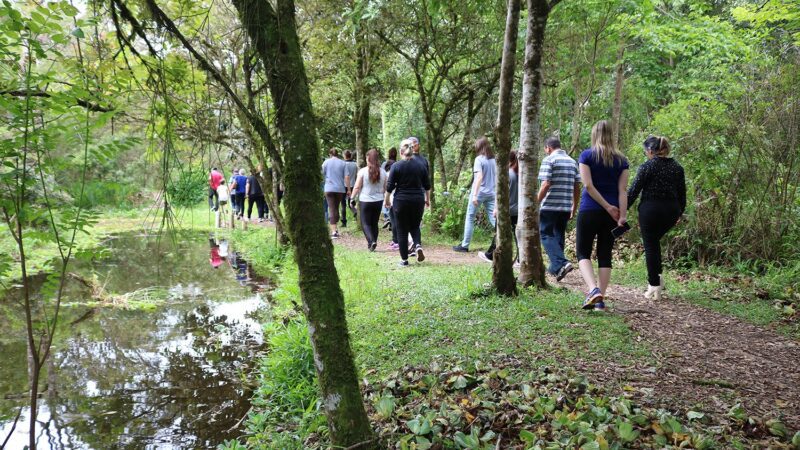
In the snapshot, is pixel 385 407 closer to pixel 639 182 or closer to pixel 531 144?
pixel 531 144

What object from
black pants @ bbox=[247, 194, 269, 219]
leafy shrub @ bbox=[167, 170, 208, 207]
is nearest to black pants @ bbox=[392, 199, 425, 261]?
leafy shrub @ bbox=[167, 170, 208, 207]

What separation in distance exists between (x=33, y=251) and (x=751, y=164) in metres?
14.3

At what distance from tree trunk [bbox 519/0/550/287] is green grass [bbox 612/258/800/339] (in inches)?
75.6

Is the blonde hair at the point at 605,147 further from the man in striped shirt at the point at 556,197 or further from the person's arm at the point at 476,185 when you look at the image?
the person's arm at the point at 476,185

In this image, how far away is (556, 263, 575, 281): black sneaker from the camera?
646 centimetres

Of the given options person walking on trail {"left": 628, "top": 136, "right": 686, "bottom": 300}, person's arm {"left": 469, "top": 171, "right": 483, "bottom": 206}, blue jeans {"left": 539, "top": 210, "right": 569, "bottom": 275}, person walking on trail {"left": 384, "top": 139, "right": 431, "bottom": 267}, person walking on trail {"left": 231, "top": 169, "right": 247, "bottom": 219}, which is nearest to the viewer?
person walking on trail {"left": 628, "top": 136, "right": 686, "bottom": 300}

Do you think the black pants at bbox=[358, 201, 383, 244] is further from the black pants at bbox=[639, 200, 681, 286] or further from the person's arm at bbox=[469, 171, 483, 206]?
the black pants at bbox=[639, 200, 681, 286]

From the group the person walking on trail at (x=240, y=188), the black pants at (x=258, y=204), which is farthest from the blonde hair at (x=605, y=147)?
the person walking on trail at (x=240, y=188)

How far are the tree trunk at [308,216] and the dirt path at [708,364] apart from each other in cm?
195

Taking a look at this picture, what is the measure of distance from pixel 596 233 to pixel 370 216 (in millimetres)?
5288

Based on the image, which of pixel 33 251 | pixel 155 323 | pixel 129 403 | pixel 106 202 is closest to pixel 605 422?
pixel 129 403

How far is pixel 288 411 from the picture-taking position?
13.4ft

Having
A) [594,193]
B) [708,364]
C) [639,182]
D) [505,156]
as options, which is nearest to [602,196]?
[594,193]

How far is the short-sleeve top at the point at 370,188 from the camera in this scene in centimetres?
931
